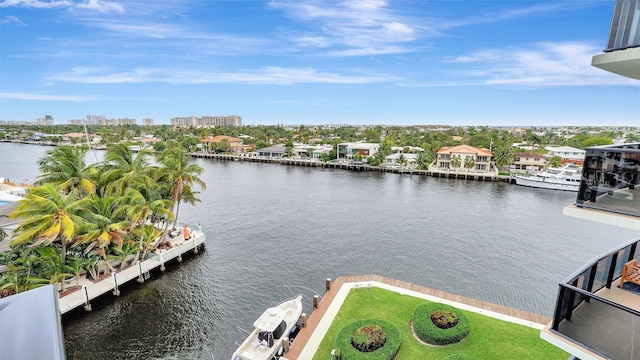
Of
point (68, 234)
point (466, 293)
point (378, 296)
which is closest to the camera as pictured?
point (68, 234)

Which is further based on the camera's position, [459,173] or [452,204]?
[459,173]

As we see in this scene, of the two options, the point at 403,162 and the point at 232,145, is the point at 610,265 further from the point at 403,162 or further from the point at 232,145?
the point at 232,145

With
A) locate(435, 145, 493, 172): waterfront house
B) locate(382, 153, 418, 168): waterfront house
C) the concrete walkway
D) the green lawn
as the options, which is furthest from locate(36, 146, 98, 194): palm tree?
locate(435, 145, 493, 172): waterfront house

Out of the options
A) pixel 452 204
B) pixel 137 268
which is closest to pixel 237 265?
pixel 137 268

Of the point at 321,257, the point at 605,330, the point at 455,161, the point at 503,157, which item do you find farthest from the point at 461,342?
the point at 503,157

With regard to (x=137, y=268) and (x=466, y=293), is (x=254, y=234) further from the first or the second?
(x=466, y=293)

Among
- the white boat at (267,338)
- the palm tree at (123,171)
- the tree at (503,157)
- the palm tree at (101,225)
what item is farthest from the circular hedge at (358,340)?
the tree at (503,157)

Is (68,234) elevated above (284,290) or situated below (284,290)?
above
